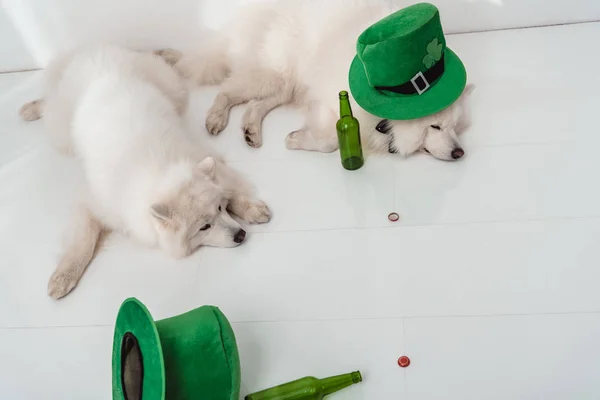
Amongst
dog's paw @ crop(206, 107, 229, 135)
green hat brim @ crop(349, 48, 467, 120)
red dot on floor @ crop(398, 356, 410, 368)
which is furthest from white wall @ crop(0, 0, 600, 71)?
red dot on floor @ crop(398, 356, 410, 368)

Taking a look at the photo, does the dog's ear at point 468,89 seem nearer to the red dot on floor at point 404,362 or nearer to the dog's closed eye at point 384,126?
the dog's closed eye at point 384,126

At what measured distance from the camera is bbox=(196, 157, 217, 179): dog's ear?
7.72ft

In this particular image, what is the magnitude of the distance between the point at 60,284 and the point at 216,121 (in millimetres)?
1065

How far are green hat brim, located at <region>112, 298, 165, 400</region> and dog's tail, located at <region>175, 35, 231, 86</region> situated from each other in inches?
66.4

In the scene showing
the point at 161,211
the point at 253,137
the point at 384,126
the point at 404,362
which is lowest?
the point at 404,362

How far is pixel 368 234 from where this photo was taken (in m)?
2.40

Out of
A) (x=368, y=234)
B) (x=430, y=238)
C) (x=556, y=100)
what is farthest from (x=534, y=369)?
(x=556, y=100)

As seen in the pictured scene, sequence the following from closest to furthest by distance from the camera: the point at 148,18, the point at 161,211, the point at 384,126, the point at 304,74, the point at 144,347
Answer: the point at 144,347, the point at 161,211, the point at 384,126, the point at 304,74, the point at 148,18

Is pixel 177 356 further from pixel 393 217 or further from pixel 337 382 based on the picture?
pixel 393 217

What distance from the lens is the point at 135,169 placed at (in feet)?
7.93

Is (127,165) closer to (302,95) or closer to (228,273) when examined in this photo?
(228,273)

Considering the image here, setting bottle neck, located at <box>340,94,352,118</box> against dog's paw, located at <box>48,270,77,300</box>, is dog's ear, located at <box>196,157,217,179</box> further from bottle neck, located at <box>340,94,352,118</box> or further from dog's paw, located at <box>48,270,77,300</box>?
dog's paw, located at <box>48,270,77,300</box>

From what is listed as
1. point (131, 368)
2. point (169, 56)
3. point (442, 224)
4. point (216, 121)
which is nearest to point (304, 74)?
point (216, 121)

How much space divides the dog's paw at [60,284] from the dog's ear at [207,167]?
0.70 meters
